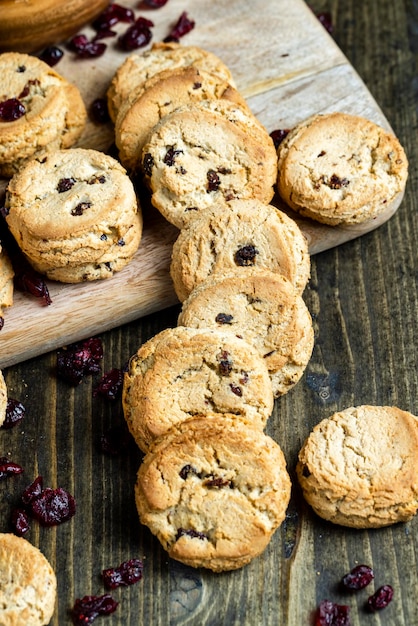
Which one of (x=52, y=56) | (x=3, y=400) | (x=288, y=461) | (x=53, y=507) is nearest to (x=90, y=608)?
(x=53, y=507)

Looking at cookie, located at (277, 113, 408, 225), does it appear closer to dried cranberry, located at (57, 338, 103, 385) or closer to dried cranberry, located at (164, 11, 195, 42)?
dried cranberry, located at (164, 11, 195, 42)

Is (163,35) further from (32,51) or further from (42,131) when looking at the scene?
(42,131)

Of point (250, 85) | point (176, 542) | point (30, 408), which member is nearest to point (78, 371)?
point (30, 408)

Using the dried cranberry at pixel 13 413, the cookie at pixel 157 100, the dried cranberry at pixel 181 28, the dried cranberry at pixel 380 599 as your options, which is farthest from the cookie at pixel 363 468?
the dried cranberry at pixel 181 28

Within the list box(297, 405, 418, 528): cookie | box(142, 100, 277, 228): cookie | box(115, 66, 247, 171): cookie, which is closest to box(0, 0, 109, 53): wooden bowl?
box(115, 66, 247, 171): cookie

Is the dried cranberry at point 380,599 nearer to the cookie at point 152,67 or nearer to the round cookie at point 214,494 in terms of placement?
the round cookie at point 214,494

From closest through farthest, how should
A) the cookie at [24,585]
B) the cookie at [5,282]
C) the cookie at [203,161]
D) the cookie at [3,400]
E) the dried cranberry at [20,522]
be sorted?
the cookie at [24,585] < the dried cranberry at [20,522] < the cookie at [3,400] < the cookie at [5,282] < the cookie at [203,161]

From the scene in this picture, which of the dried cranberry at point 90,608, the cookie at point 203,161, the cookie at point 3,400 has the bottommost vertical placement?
the dried cranberry at point 90,608
